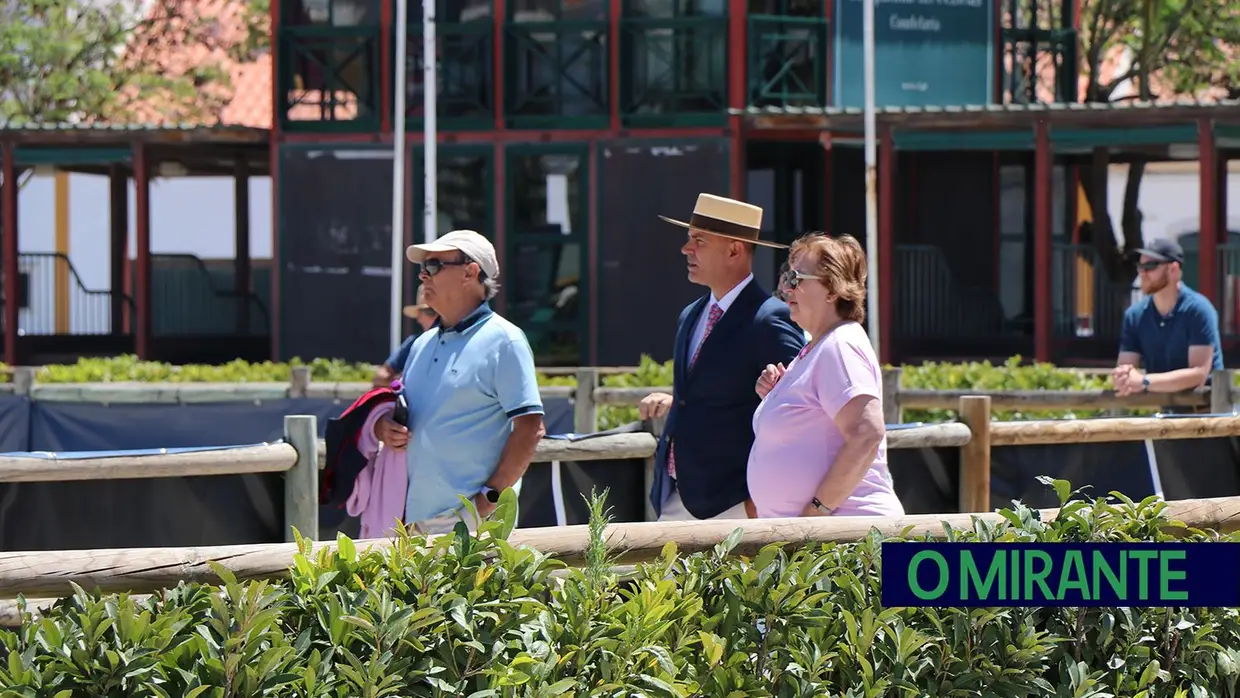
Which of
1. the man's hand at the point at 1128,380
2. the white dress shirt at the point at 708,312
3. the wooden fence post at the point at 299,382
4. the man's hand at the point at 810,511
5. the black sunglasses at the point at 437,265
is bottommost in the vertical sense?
the man's hand at the point at 810,511

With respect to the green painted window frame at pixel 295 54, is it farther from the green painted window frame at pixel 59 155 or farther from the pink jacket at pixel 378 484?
the pink jacket at pixel 378 484

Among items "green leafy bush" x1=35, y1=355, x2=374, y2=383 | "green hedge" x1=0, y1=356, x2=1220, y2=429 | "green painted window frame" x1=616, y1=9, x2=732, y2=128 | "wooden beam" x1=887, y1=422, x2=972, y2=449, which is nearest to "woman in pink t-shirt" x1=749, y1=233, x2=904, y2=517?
"wooden beam" x1=887, y1=422, x2=972, y2=449

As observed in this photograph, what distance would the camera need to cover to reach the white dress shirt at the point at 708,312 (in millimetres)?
5520

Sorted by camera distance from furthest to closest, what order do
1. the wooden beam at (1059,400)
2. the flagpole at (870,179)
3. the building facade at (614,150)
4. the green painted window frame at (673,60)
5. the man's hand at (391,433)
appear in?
the building facade at (614,150) < the green painted window frame at (673,60) < the flagpole at (870,179) < the wooden beam at (1059,400) < the man's hand at (391,433)

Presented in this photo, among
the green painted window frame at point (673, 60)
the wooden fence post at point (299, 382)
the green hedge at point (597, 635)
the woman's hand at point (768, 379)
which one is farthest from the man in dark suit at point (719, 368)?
the green painted window frame at point (673, 60)

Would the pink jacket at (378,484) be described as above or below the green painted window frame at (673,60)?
A: below

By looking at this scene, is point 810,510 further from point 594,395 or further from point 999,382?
point 999,382

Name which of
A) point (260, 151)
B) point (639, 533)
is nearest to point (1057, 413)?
point (639, 533)

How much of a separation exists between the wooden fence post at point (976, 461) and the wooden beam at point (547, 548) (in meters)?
2.45

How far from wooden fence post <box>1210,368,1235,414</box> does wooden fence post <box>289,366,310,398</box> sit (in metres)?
5.07

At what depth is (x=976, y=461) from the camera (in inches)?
290

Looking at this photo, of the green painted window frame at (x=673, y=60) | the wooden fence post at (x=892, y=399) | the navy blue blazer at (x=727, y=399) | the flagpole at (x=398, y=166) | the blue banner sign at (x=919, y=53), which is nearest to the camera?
the navy blue blazer at (x=727, y=399)

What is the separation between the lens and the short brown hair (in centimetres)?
498

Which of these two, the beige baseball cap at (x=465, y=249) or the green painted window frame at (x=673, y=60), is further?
the green painted window frame at (x=673, y=60)
